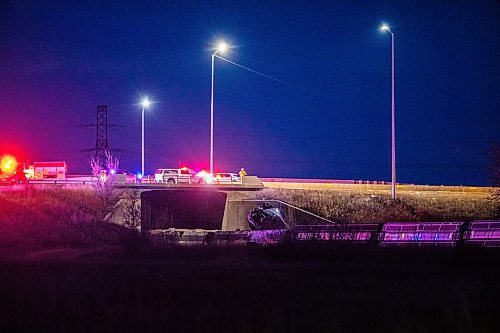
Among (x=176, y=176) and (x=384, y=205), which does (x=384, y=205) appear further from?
(x=176, y=176)

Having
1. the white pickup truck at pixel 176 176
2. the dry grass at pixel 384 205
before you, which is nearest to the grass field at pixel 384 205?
the dry grass at pixel 384 205

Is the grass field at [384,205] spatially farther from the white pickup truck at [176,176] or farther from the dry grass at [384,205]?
→ the white pickup truck at [176,176]

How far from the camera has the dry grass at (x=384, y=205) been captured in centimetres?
3994

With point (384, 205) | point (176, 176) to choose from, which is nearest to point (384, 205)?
point (384, 205)

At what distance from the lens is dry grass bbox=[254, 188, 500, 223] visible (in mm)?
39938

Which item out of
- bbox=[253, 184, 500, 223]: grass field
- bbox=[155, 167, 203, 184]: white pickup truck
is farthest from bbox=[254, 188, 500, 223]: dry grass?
bbox=[155, 167, 203, 184]: white pickup truck

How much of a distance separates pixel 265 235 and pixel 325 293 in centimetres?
1532

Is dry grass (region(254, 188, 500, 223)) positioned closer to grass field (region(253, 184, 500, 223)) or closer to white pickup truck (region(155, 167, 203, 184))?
grass field (region(253, 184, 500, 223))

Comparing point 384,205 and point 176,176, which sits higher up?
point 176,176

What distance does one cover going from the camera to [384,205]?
1683 inches

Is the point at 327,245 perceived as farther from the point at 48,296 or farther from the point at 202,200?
the point at 202,200

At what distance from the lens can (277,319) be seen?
8.74 meters

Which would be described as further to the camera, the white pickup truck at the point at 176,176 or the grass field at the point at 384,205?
the white pickup truck at the point at 176,176

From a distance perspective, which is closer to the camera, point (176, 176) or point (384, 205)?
point (384, 205)
